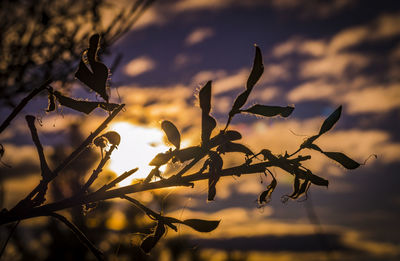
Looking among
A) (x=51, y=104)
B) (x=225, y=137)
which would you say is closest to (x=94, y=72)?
(x=51, y=104)

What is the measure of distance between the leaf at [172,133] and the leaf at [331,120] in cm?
36

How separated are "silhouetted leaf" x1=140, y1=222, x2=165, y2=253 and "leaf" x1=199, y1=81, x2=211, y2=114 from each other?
329 mm

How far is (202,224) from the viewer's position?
3.25 feet

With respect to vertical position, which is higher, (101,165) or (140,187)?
(101,165)

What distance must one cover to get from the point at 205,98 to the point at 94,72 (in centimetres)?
28

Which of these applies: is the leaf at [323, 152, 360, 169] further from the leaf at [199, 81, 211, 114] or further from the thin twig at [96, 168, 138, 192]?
the thin twig at [96, 168, 138, 192]

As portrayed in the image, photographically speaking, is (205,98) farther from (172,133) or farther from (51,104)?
(51,104)

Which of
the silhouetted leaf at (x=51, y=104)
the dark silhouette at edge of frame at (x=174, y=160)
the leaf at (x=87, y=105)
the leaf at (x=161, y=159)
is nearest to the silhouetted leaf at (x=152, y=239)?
the dark silhouette at edge of frame at (x=174, y=160)

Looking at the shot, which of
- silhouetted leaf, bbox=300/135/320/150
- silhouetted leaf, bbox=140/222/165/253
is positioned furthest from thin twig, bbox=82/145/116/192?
silhouetted leaf, bbox=300/135/320/150

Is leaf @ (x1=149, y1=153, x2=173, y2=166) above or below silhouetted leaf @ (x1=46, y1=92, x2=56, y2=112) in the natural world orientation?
below

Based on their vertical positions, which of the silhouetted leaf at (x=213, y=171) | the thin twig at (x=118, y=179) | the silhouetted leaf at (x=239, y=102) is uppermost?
the silhouetted leaf at (x=239, y=102)

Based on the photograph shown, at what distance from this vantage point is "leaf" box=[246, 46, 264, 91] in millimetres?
869

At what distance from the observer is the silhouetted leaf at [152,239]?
3.27 ft

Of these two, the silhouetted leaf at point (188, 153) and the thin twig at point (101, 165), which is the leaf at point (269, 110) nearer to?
the silhouetted leaf at point (188, 153)
